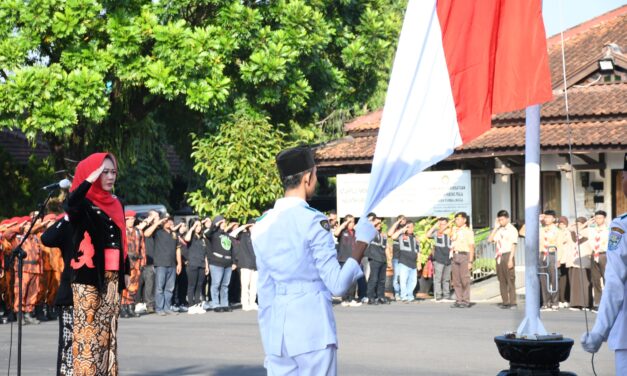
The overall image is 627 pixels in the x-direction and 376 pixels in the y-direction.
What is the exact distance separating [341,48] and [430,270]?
270 inches

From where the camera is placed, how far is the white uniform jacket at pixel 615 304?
21.2 feet

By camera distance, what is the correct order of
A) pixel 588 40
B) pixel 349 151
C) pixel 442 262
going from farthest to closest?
pixel 588 40 → pixel 349 151 → pixel 442 262

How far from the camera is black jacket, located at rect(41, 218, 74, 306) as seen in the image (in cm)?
873

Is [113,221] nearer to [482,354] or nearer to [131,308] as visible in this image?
[482,354]

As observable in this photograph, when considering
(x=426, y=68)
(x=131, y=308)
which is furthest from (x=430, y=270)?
(x=426, y=68)

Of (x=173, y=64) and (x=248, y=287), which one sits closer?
(x=248, y=287)

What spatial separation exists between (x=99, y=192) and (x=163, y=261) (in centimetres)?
1318

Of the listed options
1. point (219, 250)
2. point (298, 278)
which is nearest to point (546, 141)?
point (219, 250)

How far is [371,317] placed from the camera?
2091 centimetres

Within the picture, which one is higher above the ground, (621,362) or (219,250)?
(219,250)

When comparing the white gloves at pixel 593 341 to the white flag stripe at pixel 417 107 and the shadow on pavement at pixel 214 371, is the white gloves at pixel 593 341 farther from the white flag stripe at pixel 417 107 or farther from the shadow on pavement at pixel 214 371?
the shadow on pavement at pixel 214 371

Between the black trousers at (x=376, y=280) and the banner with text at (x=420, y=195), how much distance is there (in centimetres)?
270

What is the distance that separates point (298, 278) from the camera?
20.2ft

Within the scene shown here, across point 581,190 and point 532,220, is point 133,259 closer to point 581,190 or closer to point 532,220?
point 581,190
